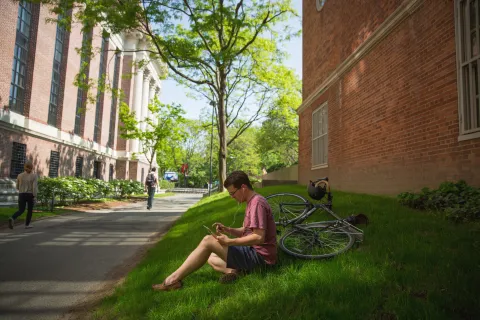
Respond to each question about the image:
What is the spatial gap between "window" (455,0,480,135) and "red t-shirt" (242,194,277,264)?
13.2 ft

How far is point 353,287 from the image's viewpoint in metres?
2.88

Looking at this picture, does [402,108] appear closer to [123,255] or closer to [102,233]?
[123,255]

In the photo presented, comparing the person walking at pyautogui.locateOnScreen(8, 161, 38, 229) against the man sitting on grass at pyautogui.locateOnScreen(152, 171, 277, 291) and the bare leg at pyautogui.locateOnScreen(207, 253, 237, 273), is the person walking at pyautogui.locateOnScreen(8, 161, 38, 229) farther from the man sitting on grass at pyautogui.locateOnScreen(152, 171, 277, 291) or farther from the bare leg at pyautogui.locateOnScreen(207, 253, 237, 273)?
the bare leg at pyautogui.locateOnScreen(207, 253, 237, 273)

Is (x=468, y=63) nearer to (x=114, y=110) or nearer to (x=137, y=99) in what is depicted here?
(x=114, y=110)

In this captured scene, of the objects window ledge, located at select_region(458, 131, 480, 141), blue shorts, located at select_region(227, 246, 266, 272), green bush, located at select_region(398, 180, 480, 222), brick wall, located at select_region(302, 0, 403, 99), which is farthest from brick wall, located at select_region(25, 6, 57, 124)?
window ledge, located at select_region(458, 131, 480, 141)

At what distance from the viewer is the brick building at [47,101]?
16531 millimetres

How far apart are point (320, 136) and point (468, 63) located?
25.1ft

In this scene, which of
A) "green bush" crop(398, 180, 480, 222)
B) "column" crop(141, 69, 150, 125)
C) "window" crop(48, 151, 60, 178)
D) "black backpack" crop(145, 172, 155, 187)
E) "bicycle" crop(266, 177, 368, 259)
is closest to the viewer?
"bicycle" crop(266, 177, 368, 259)

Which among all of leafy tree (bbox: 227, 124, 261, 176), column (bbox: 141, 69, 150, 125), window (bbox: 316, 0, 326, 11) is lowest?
leafy tree (bbox: 227, 124, 261, 176)

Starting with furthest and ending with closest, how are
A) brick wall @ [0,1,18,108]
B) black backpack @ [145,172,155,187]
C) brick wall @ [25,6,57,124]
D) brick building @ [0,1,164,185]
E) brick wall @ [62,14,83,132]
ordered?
brick wall @ [62,14,83,132]
brick wall @ [25,6,57,124]
brick building @ [0,1,164,185]
brick wall @ [0,1,18,108]
black backpack @ [145,172,155,187]

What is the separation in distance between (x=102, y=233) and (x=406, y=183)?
778 cm

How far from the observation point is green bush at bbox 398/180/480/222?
4527 mm

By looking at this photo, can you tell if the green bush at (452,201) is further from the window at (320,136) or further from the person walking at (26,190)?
the person walking at (26,190)

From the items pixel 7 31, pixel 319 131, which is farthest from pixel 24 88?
pixel 319 131
